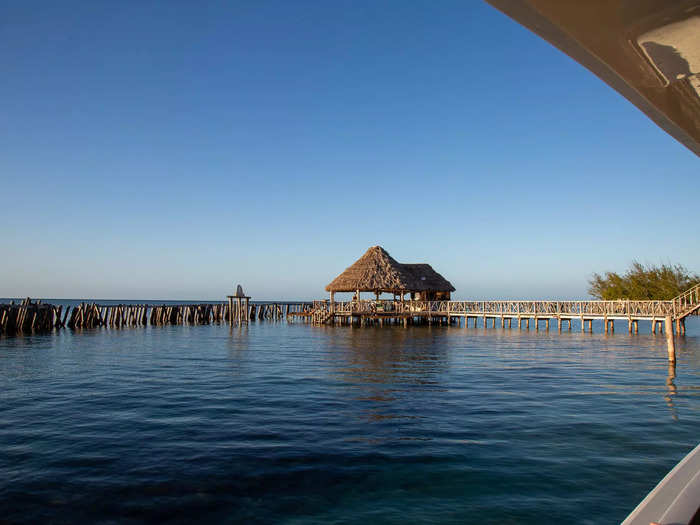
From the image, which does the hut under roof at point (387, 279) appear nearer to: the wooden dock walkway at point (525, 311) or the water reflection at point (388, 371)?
the wooden dock walkway at point (525, 311)

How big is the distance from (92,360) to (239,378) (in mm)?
7006

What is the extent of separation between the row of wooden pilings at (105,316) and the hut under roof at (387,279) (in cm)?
872

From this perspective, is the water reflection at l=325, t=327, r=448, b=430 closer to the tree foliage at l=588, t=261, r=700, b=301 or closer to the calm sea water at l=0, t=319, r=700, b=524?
the calm sea water at l=0, t=319, r=700, b=524

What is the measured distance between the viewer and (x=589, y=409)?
10.5m

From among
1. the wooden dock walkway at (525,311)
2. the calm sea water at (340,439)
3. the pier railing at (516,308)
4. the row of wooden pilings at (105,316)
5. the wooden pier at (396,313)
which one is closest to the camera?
the calm sea water at (340,439)

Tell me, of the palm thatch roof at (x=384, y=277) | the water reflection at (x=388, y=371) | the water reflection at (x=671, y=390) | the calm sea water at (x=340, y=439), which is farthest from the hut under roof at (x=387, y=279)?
the water reflection at (x=671, y=390)

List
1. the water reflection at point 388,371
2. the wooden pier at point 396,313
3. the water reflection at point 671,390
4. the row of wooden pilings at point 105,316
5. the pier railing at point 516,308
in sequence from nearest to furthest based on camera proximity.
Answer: the water reflection at point 671,390 < the water reflection at point 388,371 < the pier railing at point 516,308 < the wooden pier at point 396,313 < the row of wooden pilings at point 105,316

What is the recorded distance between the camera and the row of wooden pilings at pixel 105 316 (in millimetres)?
30266

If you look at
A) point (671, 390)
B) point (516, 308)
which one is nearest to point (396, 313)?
point (516, 308)

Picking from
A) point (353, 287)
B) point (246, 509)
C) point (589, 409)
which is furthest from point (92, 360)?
point (353, 287)

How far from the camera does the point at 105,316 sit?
Answer: 37531 mm

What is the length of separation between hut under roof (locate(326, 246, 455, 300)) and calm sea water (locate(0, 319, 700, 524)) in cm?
2090

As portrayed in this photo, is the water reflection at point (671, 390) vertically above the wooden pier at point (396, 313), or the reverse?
the wooden pier at point (396, 313)

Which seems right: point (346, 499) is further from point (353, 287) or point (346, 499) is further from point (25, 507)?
point (353, 287)
